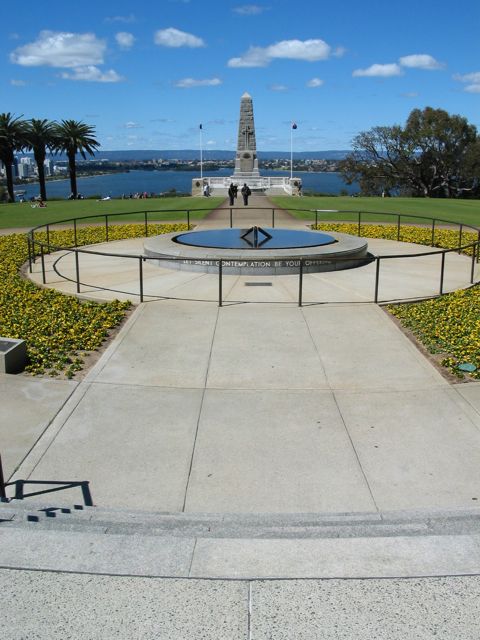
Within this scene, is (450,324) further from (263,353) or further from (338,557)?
(338,557)

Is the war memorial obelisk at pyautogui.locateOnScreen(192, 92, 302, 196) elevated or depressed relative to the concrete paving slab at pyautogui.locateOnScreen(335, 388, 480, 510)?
elevated

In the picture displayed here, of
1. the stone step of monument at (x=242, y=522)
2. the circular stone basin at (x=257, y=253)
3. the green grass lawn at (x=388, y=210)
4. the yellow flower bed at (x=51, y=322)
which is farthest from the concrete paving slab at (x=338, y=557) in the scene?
the green grass lawn at (x=388, y=210)

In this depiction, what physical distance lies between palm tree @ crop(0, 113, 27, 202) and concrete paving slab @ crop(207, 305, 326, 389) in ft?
149

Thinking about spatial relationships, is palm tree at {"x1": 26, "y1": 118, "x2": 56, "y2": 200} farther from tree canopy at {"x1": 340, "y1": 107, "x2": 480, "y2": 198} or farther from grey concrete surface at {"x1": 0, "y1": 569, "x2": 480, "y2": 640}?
grey concrete surface at {"x1": 0, "y1": 569, "x2": 480, "y2": 640}

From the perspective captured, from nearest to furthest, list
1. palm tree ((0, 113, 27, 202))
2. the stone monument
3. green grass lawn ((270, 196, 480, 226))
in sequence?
green grass lawn ((270, 196, 480, 226)) < palm tree ((0, 113, 27, 202)) < the stone monument

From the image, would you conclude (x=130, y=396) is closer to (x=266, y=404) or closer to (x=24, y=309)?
(x=266, y=404)

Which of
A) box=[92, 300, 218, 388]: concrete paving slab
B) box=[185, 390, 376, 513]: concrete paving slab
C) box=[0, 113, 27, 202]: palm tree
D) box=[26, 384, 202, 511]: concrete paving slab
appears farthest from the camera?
box=[0, 113, 27, 202]: palm tree

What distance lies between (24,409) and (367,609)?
4.80 meters

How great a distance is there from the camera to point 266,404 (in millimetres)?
7496

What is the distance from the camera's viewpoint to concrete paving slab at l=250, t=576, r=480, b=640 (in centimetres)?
353

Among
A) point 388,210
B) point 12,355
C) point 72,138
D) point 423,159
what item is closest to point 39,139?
point 72,138

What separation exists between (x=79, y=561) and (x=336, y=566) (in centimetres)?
169

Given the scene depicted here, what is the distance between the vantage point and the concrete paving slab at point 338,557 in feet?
13.3

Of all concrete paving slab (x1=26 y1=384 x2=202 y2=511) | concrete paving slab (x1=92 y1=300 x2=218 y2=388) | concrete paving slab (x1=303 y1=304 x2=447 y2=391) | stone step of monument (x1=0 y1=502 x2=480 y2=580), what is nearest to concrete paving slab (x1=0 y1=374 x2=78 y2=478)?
concrete paving slab (x1=26 y1=384 x2=202 y2=511)
